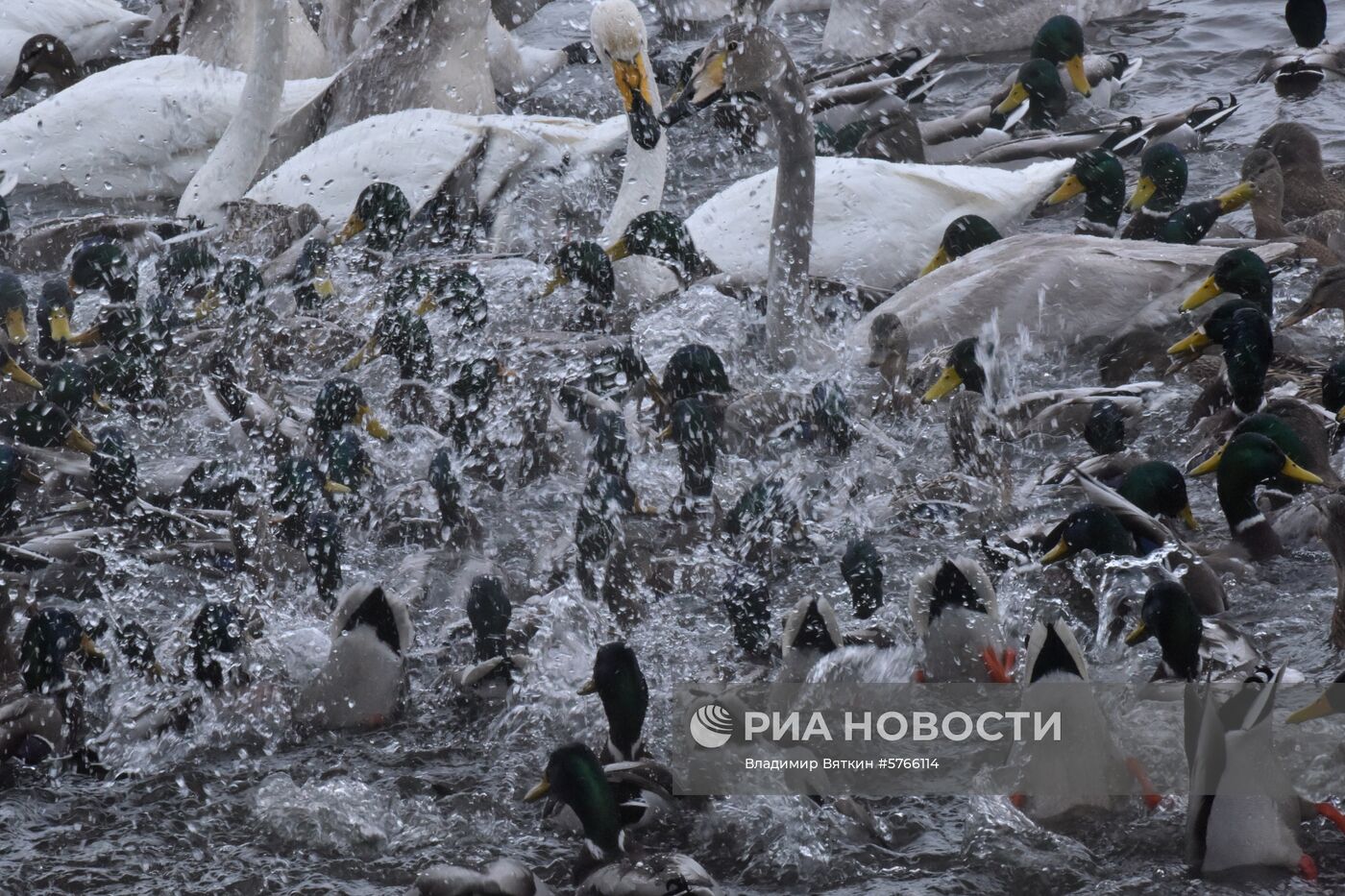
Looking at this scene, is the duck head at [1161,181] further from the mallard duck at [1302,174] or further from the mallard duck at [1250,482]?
the mallard duck at [1250,482]

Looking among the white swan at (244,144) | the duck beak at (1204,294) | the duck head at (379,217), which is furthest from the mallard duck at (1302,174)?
the white swan at (244,144)

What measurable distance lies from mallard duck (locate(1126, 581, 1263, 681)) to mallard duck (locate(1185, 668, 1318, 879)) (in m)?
0.38

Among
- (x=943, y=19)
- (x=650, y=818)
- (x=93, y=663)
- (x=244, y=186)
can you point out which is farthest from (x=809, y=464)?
(x=943, y=19)

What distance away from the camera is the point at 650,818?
3859mm

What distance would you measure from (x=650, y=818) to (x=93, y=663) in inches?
62.6

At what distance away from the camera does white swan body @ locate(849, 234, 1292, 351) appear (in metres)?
6.14

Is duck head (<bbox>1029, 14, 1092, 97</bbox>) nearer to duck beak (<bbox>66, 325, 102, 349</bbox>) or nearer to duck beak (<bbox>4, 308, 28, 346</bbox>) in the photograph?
duck beak (<bbox>66, 325, 102, 349</bbox>)

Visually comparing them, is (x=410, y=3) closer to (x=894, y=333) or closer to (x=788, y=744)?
(x=894, y=333)

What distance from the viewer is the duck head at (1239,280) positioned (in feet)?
19.5

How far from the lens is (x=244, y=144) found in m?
8.00

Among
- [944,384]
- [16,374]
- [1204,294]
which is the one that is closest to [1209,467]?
[944,384]

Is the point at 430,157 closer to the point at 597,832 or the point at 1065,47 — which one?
the point at 1065,47

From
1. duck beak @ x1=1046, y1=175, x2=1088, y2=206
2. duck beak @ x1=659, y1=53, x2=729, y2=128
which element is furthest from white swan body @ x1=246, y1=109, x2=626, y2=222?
duck beak @ x1=1046, y1=175, x2=1088, y2=206

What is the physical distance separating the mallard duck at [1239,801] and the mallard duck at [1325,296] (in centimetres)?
297
